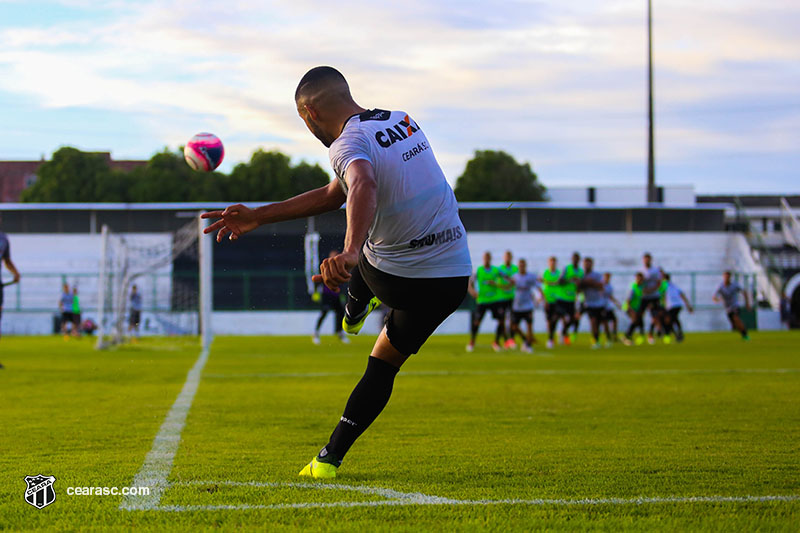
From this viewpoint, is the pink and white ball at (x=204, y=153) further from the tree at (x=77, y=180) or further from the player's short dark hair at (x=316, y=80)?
the tree at (x=77, y=180)

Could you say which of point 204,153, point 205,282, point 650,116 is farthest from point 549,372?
point 650,116

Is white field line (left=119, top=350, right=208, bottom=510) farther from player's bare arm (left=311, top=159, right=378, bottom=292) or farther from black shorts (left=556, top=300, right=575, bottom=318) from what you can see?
black shorts (left=556, top=300, right=575, bottom=318)

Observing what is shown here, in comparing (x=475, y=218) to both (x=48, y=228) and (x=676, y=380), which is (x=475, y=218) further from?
(x=676, y=380)

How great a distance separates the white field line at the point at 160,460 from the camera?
3.93 metres

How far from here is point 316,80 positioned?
4305 mm

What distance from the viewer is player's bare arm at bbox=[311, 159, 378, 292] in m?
3.58

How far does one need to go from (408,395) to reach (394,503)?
218 inches

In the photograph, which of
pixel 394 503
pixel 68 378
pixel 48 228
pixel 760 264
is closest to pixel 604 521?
pixel 394 503

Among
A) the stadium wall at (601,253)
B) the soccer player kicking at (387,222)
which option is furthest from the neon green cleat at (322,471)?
the stadium wall at (601,253)

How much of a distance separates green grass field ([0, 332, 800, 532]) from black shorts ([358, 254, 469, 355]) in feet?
2.12


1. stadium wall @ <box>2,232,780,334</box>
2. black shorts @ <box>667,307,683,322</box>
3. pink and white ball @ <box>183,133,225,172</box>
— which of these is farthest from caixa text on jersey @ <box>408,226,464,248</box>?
stadium wall @ <box>2,232,780,334</box>

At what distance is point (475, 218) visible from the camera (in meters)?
45.6

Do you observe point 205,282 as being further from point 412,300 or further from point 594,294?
point 412,300

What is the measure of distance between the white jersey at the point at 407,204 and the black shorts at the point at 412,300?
0.12 feet
